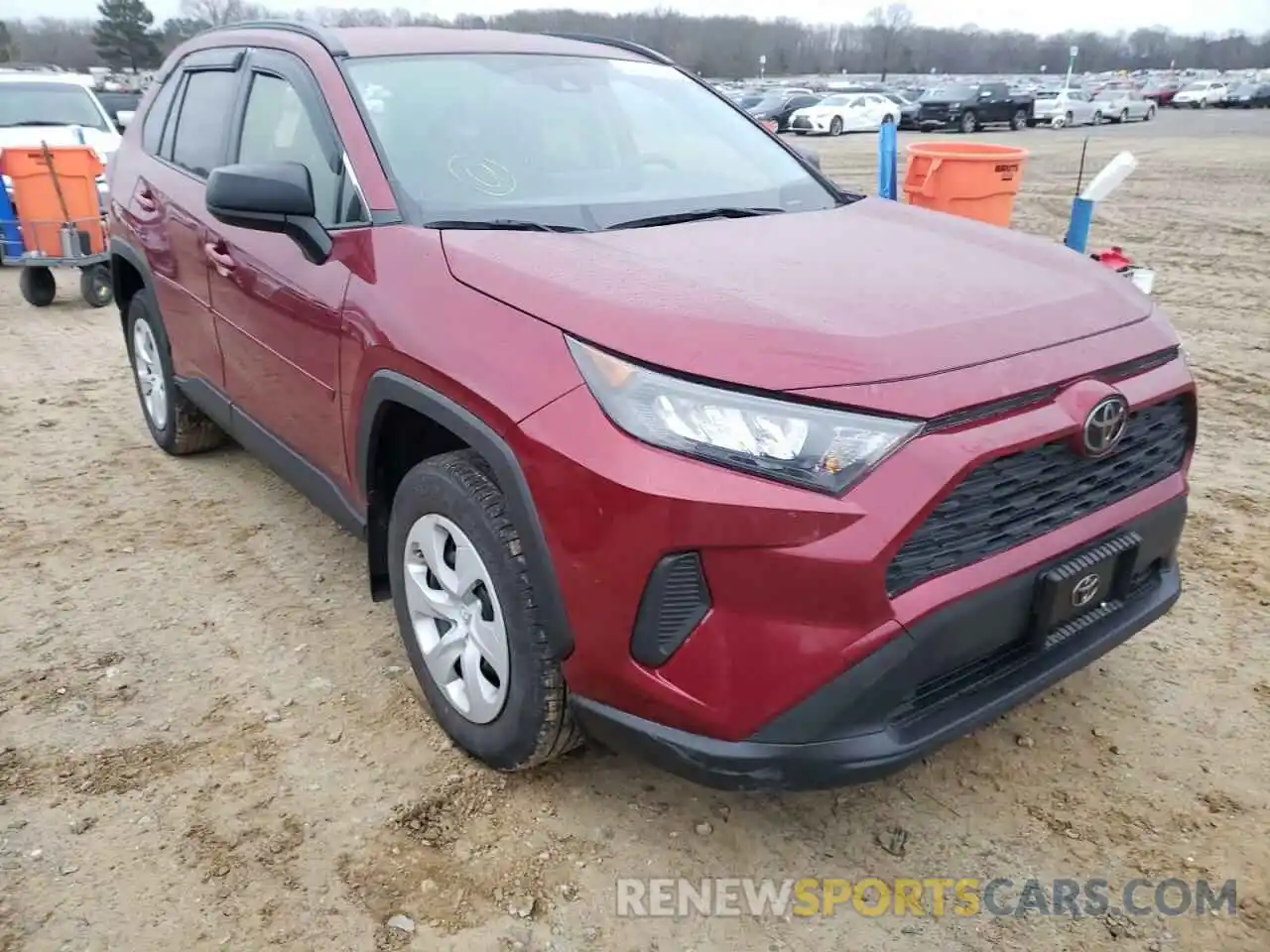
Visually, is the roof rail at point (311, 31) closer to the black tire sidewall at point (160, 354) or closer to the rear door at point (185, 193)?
the rear door at point (185, 193)

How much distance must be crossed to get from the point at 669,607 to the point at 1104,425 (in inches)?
39.5

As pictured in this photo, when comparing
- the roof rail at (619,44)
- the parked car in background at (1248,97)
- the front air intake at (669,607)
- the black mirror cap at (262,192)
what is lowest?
the parked car in background at (1248,97)

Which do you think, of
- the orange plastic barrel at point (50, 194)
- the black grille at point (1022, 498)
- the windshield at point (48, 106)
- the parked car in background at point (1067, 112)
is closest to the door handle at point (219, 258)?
the black grille at point (1022, 498)

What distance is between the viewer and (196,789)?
101 inches

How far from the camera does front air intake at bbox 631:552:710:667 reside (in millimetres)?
1908

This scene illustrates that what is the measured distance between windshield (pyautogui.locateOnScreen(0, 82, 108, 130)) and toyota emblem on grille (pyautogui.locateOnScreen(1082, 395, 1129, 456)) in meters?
11.3

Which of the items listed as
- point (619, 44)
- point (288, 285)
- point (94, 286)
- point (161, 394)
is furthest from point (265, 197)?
point (94, 286)

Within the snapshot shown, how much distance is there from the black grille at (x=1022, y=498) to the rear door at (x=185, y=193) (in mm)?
2757

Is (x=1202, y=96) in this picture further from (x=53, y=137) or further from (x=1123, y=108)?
(x=53, y=137)

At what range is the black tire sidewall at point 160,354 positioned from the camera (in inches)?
169

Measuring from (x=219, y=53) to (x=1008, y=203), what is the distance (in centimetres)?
444

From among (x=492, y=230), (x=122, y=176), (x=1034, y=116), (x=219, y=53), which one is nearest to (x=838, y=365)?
(x=492, y=230)

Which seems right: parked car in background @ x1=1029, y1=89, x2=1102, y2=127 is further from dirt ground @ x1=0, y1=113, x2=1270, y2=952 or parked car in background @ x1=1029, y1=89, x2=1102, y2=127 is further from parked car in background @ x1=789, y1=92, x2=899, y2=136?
dirt ground @ x1=0, y1=113, x2=1270, y2=952

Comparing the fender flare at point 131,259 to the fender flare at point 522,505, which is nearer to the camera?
the fender flare at point 522,505
